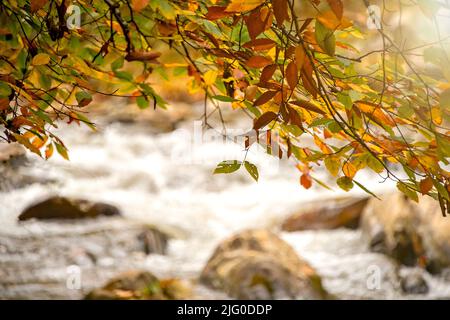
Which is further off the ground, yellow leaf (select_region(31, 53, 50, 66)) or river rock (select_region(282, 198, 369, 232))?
river rock (select_region(282, 198, 369, 232))

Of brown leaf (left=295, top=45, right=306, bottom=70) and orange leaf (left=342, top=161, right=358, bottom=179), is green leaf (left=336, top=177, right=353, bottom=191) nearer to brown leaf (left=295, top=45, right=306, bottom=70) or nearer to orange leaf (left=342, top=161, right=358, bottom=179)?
orange leaf (left=342, top=161, right=358, bottom=179)

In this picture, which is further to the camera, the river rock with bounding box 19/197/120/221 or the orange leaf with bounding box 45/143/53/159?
the river rock with bounding box 19/197/120/221

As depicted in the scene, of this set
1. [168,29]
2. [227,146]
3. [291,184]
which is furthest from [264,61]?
[227,146]

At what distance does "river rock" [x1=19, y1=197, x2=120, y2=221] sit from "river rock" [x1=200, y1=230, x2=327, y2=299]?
122 centimetres

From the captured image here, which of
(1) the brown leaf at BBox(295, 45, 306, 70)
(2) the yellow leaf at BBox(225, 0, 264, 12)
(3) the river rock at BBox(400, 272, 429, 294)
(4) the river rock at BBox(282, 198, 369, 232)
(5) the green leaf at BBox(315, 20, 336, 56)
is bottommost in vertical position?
(3) the river rock at BBox(400, 272, 429, 294)

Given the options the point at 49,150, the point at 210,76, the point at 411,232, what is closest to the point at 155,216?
the point at 411,232

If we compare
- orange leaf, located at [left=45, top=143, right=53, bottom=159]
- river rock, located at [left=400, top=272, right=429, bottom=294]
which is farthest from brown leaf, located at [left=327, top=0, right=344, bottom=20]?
river rock, located at [left=400, top=272, right=429, bottom=294]

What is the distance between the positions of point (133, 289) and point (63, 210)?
1493mm

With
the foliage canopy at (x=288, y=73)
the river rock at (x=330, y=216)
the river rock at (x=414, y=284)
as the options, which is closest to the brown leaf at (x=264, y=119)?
the foliage canopy at (x=288, y=73)

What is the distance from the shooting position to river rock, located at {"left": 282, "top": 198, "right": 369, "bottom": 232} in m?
4.18

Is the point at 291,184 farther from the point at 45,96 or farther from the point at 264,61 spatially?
the point at 264,61

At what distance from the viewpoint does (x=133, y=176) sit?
5.11m

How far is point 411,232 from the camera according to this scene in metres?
3.62

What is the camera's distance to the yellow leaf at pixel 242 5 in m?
0.65
